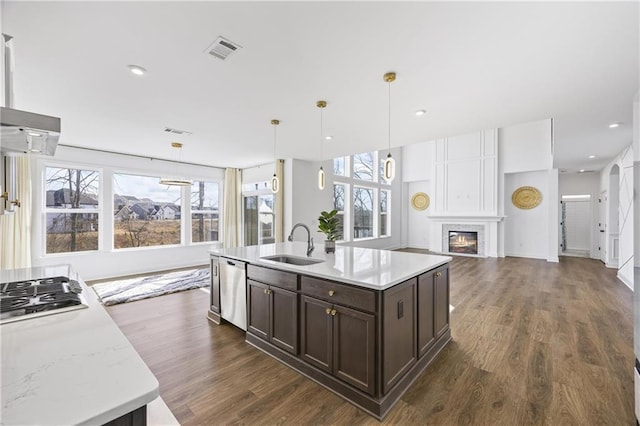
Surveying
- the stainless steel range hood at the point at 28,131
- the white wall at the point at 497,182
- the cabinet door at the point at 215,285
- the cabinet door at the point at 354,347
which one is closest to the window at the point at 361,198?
the white wall at the point at 497,182

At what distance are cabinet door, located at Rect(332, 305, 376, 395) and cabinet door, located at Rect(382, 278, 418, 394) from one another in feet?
0.31

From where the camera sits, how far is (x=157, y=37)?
1.99 metres

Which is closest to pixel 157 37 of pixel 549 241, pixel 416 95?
pixel 416 95

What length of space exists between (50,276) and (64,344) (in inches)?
53.5

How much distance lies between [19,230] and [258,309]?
15.7 feet

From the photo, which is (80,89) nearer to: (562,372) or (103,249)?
(103,249)

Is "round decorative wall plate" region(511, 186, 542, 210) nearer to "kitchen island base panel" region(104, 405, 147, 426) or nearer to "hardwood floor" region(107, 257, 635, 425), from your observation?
"hardwood floor" region(107, 257, 635, 425)

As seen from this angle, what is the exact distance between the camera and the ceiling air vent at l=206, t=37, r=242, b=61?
2053mm

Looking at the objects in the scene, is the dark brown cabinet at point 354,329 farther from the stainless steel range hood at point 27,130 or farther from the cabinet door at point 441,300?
the stainless steel range hood at point 27,130

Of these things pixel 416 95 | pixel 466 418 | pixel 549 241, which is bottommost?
pixel 466 418

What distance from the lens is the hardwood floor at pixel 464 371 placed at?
184 centimetres

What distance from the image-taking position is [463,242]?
8.49 metres

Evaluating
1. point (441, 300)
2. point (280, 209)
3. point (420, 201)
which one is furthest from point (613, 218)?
point (280, 209)

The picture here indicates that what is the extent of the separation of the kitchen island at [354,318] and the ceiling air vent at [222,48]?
185cm
